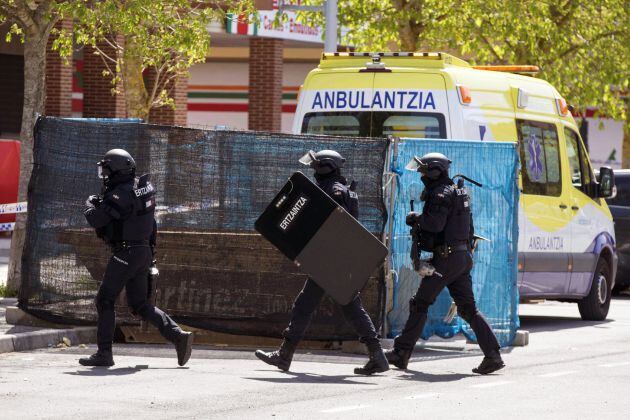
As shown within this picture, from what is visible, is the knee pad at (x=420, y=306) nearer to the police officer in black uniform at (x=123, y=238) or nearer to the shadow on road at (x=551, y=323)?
the police officer in black uniform at (x=123, y=238)

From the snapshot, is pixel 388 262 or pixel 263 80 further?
pixel 263 80

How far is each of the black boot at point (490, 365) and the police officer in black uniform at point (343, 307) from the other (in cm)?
86

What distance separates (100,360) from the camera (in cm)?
1111

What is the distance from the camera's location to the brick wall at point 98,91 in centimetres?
2934

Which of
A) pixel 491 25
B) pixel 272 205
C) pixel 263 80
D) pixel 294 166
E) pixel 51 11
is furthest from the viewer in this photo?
pixel 263 80

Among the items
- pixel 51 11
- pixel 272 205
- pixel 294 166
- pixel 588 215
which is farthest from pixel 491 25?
pixel 272 205

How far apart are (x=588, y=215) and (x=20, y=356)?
7.15 m

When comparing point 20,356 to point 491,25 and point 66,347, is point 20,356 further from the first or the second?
point 491,25

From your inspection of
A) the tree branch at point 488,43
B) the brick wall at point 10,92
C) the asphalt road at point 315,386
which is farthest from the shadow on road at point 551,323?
the brick wall at point 10,92

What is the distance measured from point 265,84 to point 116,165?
2376 centimetres

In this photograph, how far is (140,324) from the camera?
12.9 meters

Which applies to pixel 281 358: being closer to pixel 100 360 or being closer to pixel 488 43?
pixel 100 360

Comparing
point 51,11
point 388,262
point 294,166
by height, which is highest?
point 51,11

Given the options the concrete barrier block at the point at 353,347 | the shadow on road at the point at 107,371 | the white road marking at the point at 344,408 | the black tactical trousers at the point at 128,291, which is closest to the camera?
the white road marking at the point at 344,408
